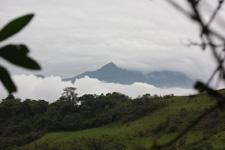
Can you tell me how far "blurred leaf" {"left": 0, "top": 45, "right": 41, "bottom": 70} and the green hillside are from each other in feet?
93.0

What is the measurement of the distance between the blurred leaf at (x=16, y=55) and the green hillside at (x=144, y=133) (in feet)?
93.0

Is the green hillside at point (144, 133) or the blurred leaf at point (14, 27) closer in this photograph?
the blurred leaf at point (14, 27)

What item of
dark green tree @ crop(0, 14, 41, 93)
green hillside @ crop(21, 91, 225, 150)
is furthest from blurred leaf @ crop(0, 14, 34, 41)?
green hillside @ crop(21, 91, 225, 150)

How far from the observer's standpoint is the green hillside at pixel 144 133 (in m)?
30.8

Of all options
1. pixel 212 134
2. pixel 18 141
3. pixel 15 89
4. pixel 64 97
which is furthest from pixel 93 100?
pixel 15 89

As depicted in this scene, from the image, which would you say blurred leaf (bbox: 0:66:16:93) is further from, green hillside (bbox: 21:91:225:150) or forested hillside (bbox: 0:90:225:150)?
green hillside (bbox: 21:91:225:150)

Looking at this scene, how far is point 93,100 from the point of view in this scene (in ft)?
154

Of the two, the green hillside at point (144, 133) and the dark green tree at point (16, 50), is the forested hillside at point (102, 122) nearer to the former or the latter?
the green hillside at point (144, 133)

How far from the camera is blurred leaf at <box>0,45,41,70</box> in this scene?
0.60 metres

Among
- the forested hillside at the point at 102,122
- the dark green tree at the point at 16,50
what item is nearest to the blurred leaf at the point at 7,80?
the dark green tree at the point at 16,50

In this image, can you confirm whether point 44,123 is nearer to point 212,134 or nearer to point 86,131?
point 86,131

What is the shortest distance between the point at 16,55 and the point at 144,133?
35315mm

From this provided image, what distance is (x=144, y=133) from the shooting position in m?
35.0

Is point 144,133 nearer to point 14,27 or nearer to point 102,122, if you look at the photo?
point 102,122
